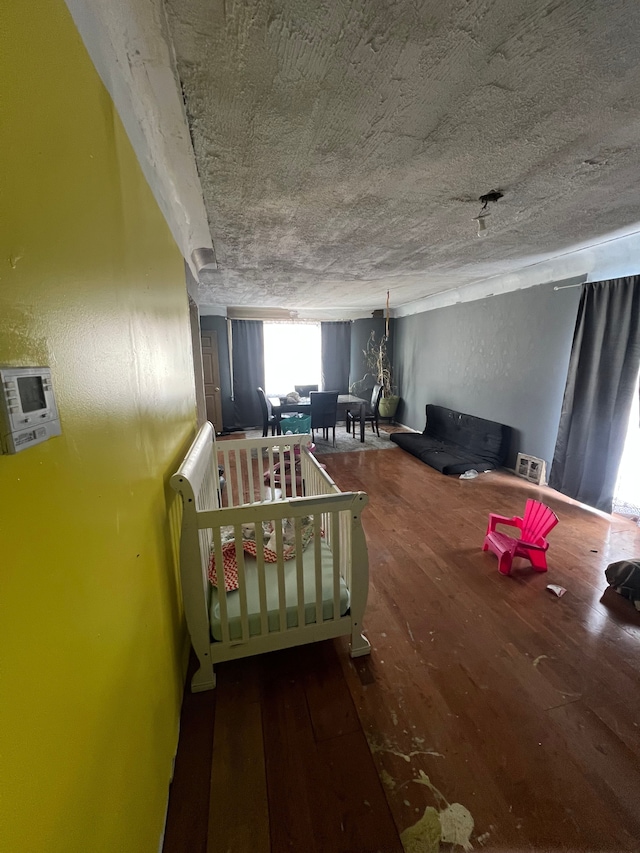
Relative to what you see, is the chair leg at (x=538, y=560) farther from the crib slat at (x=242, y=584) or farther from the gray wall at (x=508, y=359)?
the crib slat at (x=242, y=584)

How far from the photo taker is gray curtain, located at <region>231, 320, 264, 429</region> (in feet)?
Answer: 19.7

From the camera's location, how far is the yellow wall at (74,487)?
1.39 ft

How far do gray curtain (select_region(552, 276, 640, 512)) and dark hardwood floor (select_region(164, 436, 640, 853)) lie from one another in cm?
130

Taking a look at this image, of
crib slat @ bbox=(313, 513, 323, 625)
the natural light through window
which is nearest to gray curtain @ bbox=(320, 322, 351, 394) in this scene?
the natural light through window

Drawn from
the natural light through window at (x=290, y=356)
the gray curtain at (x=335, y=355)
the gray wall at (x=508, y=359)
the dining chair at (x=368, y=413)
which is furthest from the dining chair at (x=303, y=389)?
the gray wall at (x=508, y=359)

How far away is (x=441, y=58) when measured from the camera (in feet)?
3.26

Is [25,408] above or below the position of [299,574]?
above

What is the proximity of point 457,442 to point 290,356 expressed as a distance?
3.41 meters

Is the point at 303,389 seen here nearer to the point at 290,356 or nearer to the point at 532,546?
the point at 290,356

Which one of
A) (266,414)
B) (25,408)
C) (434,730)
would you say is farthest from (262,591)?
(266,414)

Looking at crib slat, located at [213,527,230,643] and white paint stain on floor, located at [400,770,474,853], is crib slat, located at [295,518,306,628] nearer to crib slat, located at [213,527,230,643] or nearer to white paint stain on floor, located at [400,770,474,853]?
crib slat, located at [213,527,230,643]

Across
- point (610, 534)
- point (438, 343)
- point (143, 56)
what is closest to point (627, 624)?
point (610, 534)

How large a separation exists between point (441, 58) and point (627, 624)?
258 centimetres

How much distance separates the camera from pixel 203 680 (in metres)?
1.42
